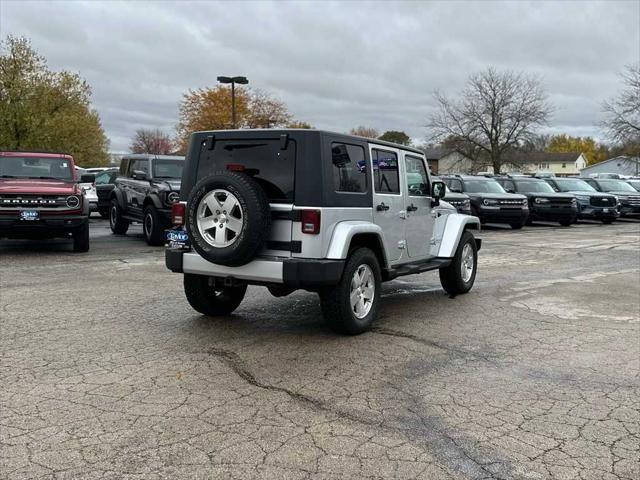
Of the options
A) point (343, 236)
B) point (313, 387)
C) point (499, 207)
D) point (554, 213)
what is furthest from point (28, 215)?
point (554, 213)

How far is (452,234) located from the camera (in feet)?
25.9

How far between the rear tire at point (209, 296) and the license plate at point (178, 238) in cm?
38

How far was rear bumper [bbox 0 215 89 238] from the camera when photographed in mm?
11008

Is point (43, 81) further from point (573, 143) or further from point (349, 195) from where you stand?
point (573, 143)

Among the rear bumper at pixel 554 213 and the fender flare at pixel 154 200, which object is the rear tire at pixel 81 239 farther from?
the rear bumper at pixel 554 213

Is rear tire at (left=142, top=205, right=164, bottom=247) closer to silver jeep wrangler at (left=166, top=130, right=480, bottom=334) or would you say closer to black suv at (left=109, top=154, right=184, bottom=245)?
black suv at (left=109, top=154, right=184, bottom=245)

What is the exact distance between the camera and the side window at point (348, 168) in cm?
574

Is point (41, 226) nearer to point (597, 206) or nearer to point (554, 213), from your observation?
point (554, 213)

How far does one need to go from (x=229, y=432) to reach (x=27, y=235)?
941cm

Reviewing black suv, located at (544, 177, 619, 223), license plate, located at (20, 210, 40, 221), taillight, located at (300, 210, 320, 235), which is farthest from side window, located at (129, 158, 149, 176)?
black suv, located at (544, 177, 619, 223)

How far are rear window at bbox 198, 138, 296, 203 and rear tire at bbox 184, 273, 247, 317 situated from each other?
3.81 ft

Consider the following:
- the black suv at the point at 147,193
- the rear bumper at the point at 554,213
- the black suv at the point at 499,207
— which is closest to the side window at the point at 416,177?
the black suv at the point at 147,193

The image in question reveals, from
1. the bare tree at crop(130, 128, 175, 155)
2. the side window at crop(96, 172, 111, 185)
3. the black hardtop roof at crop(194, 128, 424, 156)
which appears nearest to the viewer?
the black hardtop roof at crop(194, 128, 424, 156)

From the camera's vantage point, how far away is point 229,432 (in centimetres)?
371
